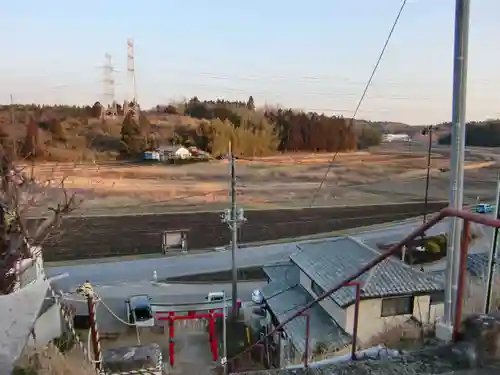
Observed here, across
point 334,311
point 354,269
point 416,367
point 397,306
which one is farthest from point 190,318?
point 416,367

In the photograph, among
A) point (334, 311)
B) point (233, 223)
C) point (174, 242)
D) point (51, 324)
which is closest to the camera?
point (51, 324)

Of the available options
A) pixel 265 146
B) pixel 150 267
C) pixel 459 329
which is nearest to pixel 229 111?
pixel 265 146

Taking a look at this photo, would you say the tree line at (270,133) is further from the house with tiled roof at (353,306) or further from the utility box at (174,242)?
the house with tiled roof at (353,306)

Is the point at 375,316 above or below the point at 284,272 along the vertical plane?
above

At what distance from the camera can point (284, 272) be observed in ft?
18.8

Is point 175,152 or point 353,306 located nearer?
point 353,306

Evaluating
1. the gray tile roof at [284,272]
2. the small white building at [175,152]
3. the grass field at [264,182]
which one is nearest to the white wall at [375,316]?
the gray tile roof at [284,272]

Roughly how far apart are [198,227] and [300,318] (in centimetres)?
780

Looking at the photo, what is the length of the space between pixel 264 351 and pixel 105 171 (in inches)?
432

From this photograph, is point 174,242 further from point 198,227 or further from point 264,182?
point 264,182

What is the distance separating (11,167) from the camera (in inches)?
105

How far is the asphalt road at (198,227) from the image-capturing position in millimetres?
9969

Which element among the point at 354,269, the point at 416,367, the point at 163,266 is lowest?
the point at 163,266


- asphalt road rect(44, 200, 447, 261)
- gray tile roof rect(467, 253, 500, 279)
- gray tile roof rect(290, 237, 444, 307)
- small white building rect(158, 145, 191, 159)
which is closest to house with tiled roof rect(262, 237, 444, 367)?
gray tile roof rect(290, 237, 444, 307)
